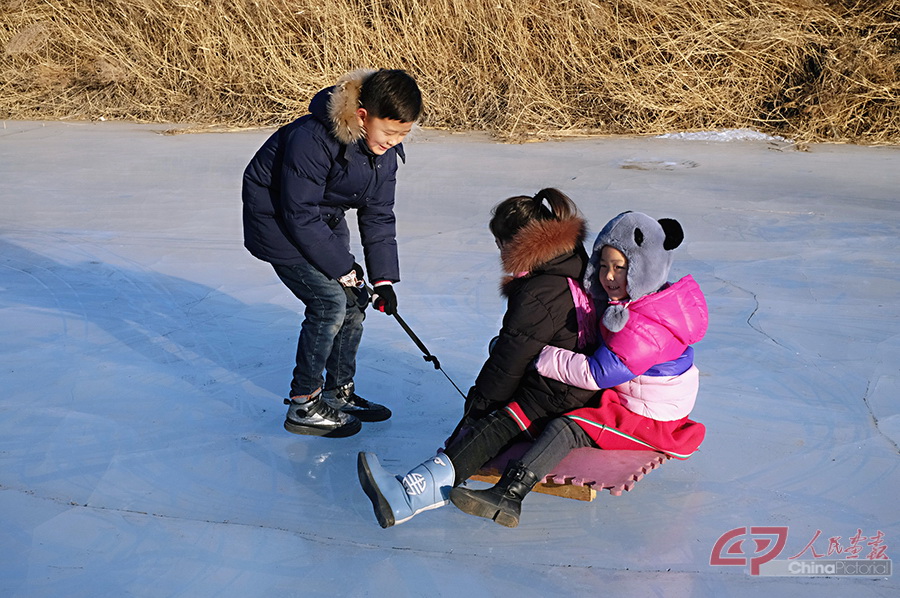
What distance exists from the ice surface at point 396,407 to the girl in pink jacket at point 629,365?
0.47ft

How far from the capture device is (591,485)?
7.32ft

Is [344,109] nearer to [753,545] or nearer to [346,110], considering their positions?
[346,110]

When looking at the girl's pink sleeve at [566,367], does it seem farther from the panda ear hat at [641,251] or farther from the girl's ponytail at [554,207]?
the girl's ponytail at [554,207]

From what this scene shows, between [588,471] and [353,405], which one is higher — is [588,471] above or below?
above

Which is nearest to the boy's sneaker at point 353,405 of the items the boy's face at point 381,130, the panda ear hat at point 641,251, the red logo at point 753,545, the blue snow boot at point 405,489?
the blue snow boot at point 405,489

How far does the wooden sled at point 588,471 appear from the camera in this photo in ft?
7.34

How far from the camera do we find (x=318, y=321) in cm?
270

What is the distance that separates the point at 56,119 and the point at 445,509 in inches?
310

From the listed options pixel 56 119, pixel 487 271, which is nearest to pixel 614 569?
pixel 487 271

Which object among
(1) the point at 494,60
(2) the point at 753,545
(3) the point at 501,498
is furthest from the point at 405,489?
(1) the point at 494,60

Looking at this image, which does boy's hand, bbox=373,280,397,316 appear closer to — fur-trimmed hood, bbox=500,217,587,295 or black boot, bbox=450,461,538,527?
fur-trimmed hood, bbox=500,217,587,295

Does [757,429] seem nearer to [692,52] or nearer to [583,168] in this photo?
[583,168]

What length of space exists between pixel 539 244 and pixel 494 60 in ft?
21.3

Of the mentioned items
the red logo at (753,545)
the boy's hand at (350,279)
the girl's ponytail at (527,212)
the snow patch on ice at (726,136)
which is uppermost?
the girl's ponytail at (527,212)
